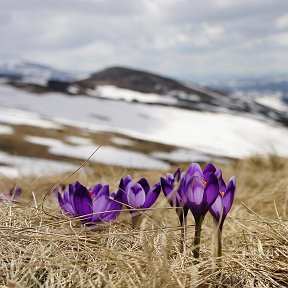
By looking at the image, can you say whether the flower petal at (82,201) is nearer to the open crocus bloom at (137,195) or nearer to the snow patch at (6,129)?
the open crocus bloom at (137,195)

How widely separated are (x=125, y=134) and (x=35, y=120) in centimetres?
785

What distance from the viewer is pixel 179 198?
2.15 meters

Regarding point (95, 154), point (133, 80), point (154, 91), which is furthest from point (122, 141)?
point (133, 80)

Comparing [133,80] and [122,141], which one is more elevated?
[133,80]

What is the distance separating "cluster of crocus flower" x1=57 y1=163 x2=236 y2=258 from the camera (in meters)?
2.02

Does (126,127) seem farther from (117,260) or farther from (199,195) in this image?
(117,260)

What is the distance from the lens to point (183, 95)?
4710 inches

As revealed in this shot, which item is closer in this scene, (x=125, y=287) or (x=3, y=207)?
(x=125, y=287)

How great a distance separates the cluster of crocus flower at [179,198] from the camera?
2018mm

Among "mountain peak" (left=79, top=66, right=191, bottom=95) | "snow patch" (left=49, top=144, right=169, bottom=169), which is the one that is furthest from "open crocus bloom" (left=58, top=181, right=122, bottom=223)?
"mountain peak" (left=79, top=66, right=191, bottom=95)

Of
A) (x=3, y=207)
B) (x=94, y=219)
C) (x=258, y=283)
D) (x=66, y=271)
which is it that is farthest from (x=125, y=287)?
(x=3, y=207)

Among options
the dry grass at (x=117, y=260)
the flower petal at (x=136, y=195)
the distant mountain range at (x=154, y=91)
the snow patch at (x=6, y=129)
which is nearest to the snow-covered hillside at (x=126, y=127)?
the snow patch at (x=6, y=129)

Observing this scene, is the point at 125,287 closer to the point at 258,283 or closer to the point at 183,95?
Result: the point at 258,283

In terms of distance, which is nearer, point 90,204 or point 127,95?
point 90,204
